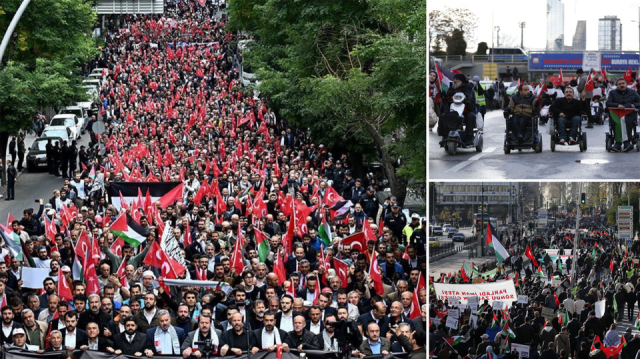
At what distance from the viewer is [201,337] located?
44.2ft

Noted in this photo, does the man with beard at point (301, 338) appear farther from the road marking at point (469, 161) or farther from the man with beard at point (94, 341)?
the road marking at point (469, 161)

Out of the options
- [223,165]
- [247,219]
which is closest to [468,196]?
[247,219]

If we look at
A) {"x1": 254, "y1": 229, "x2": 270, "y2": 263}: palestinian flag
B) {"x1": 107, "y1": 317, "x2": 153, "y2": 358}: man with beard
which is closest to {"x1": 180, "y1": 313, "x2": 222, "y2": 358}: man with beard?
{"x1": 107, "y1": 317, "x2": 153, "y2": 358}: man with beard

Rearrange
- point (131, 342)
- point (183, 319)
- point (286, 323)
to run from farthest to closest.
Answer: point (183, 319), point (286, 323), point (131, 342)

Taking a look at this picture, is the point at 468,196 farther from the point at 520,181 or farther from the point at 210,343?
the point at 210,343

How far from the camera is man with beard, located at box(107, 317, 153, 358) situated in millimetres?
13548

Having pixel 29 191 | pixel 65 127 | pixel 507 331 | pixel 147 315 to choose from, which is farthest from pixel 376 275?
pixel 65 127

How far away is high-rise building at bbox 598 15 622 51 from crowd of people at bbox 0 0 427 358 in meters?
3.80

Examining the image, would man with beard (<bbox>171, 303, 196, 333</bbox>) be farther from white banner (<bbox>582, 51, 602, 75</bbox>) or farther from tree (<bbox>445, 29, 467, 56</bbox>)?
white banner (<bbox>582, 51, 602, 75</bbox>)

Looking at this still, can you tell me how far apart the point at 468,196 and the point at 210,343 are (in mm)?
3251

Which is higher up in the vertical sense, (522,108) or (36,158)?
(522,108)

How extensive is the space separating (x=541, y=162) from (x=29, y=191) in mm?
27019

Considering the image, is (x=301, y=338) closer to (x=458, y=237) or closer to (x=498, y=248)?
(x=458, y=237)

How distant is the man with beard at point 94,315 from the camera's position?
14.2m
